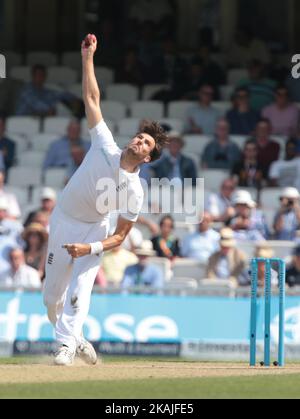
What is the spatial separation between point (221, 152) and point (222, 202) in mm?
1118

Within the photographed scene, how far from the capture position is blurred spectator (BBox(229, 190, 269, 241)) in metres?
16.3

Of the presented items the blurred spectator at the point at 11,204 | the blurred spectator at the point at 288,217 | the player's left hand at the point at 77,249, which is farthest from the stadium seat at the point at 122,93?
the player's left hand at the point at 77,249

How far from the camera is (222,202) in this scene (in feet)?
55.9

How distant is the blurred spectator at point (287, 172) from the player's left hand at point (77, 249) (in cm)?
807

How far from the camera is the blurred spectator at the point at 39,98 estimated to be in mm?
19703

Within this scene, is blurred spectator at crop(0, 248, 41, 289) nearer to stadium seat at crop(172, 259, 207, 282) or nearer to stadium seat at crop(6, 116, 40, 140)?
stadium seat at crop(172, 259, 207, 282)

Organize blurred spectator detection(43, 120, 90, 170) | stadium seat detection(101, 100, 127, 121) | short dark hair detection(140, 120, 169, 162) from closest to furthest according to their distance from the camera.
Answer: short dark hair detection(140, 120, 169, 162) < blurred spectator detection(43, 120, 90, 170) < stadium seat detection(101, 100, 127, 121)

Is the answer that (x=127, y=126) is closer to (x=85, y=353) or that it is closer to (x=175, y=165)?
(x=175, y=165)

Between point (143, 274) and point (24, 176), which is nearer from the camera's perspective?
point (143, 274)

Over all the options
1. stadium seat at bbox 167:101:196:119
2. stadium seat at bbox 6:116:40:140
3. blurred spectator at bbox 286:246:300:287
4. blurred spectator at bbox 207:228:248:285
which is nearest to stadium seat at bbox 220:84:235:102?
stadium seat at bbox 167:101:196:119

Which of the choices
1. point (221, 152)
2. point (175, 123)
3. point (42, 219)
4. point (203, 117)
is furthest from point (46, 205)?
point (203, 117)

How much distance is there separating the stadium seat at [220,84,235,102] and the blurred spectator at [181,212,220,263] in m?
3.67

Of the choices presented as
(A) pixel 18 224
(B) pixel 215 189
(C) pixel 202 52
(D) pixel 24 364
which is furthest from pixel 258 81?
(D) pixel 24 364

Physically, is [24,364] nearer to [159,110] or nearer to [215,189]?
[215,189]
